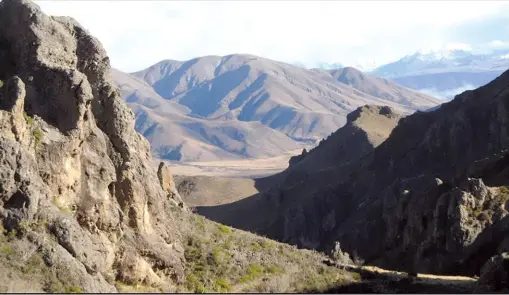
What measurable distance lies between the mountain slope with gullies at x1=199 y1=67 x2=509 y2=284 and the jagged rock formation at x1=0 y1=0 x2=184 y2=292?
1022 inches

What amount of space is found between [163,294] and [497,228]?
94.7ft

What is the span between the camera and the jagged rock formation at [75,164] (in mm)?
22359

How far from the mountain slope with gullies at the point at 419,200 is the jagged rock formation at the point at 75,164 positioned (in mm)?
25969

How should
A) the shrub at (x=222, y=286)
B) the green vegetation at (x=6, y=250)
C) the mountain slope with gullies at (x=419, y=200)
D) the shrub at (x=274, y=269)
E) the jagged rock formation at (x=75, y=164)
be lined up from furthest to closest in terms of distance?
the mountain slope with gullies at (x=419, y=200)
the shrub at (x=274, y=269)
the shrub at (x=222, y=286)
the jagged rock formation at (x=75, y=164)
the green vegetation at (x=6, y=250)

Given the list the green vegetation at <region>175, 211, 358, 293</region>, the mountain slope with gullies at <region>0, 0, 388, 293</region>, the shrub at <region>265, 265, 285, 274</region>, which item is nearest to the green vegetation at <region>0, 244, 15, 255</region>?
the mountain slope with gullies at <region>0, 0, 388, 293</region>

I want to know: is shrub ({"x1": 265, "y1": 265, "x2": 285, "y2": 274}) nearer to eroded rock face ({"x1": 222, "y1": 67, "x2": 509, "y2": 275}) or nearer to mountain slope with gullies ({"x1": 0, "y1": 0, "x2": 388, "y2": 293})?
mountain slope with gullies ({"x1": 0, "y1": 0, "x2": 388, "y2": 293})

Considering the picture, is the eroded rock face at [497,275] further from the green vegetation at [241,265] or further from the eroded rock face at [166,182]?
the eroded rock face at [166,182]

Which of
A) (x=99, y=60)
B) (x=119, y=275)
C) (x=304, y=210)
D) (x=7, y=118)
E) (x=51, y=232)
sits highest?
(x=99, y=60)

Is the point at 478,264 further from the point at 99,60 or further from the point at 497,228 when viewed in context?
the point at 99,60

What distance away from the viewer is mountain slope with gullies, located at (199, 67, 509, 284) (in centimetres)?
5009

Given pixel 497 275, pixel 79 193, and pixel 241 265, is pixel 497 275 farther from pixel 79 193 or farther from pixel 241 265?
pixel 79 193

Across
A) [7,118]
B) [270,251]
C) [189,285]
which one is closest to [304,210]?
[270,251]

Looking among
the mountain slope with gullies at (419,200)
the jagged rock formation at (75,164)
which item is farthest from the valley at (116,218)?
the mountain slope with gullies at (419,200)

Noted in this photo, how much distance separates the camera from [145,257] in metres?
27.5
